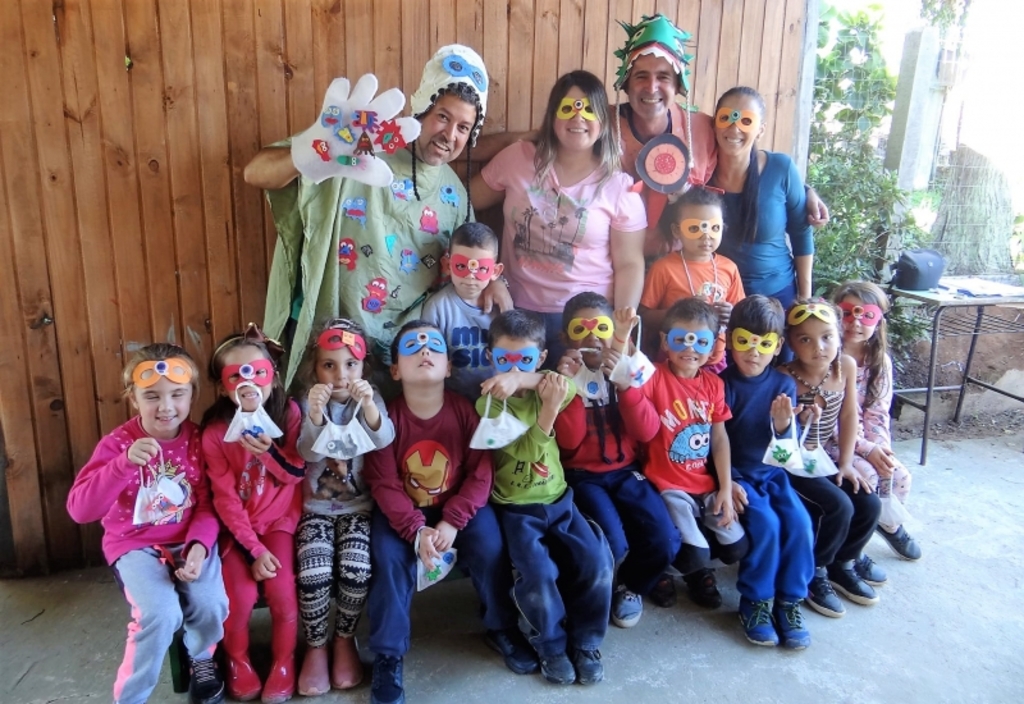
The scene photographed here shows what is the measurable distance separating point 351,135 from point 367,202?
0.78ft

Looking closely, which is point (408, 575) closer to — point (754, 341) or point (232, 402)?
point (232, 402)

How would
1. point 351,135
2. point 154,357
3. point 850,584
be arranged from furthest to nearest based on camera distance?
point 850,584
point 351,135
point 154,357

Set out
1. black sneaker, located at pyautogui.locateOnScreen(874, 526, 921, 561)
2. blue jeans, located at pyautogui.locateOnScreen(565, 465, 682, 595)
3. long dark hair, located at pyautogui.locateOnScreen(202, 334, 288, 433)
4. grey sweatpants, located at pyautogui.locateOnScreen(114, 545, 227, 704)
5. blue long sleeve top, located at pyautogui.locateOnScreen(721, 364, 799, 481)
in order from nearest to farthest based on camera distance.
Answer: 1. grey sweatpants, located at pyautogui.locateOnScreen(114, 545, 227, 704)
2. long dark hair, located at pyautogui.locateOnScreen(202, 334, 288, 433)
3. blue jeans, located at pyautogui.locateOnScreen(565, 465, 682, 595)
4. blue long sleeve top, located at pyautogui.locateOnScreen(721, 364, 799, 481)
5. black sneaker, located at pyautogui.locateOnScreen(874, 526, 921, 561)

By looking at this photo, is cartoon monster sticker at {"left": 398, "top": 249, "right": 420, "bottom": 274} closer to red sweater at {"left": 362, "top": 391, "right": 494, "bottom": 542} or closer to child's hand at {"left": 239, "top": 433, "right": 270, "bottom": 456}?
red sweater at {"left": 362, "top": 391, "right": 494, "bottom": 542}

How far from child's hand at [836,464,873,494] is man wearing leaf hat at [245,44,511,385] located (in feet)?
4.67

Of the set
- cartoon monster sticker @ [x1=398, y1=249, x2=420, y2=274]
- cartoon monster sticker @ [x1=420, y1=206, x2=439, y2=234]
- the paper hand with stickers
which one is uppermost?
the paper hand with stickers

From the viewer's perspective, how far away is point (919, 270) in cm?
405

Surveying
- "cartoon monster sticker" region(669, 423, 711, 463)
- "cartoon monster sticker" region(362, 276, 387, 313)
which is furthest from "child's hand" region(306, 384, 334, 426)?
"cartoon monster sticker" region(669, 423, 711, 463)

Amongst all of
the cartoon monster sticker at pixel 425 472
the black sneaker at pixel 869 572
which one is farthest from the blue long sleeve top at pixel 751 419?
the cartoon monster sticker at pixel 425 472

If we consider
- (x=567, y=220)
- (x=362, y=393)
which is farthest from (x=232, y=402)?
(x=567, y=220)

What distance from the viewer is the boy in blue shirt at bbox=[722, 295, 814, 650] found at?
260 centimetres

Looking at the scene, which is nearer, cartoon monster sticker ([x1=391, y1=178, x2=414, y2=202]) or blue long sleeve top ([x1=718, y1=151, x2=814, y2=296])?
cartoon monster sticker ([x1=391, y1=178, x2=414, y2=202])

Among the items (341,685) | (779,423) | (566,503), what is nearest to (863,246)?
(779,423)

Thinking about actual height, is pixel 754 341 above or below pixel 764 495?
above
